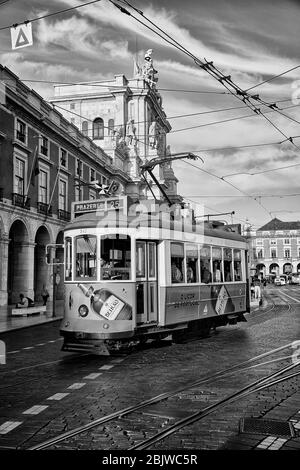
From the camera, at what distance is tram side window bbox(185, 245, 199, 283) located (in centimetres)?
1323

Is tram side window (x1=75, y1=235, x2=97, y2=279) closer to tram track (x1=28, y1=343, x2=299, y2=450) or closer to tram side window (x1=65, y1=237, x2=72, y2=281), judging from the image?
tram side window (x1=65, y1=237, x2=72, y2=281)

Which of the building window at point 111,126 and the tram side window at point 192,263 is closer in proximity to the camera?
the tram side window at point 192,263

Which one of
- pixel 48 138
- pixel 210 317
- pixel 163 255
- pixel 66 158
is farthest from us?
pixel 66 158

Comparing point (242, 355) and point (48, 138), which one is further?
point (48, 138)

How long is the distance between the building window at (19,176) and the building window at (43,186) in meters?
2.54

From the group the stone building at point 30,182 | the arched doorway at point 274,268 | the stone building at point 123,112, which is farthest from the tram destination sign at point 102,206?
the arched doorway at point 274,268

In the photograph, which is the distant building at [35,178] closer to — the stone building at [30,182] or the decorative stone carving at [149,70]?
the stone building at [30,182]

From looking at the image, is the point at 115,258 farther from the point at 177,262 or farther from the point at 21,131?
the point at 21,131

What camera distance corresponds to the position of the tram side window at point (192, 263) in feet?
43.4
